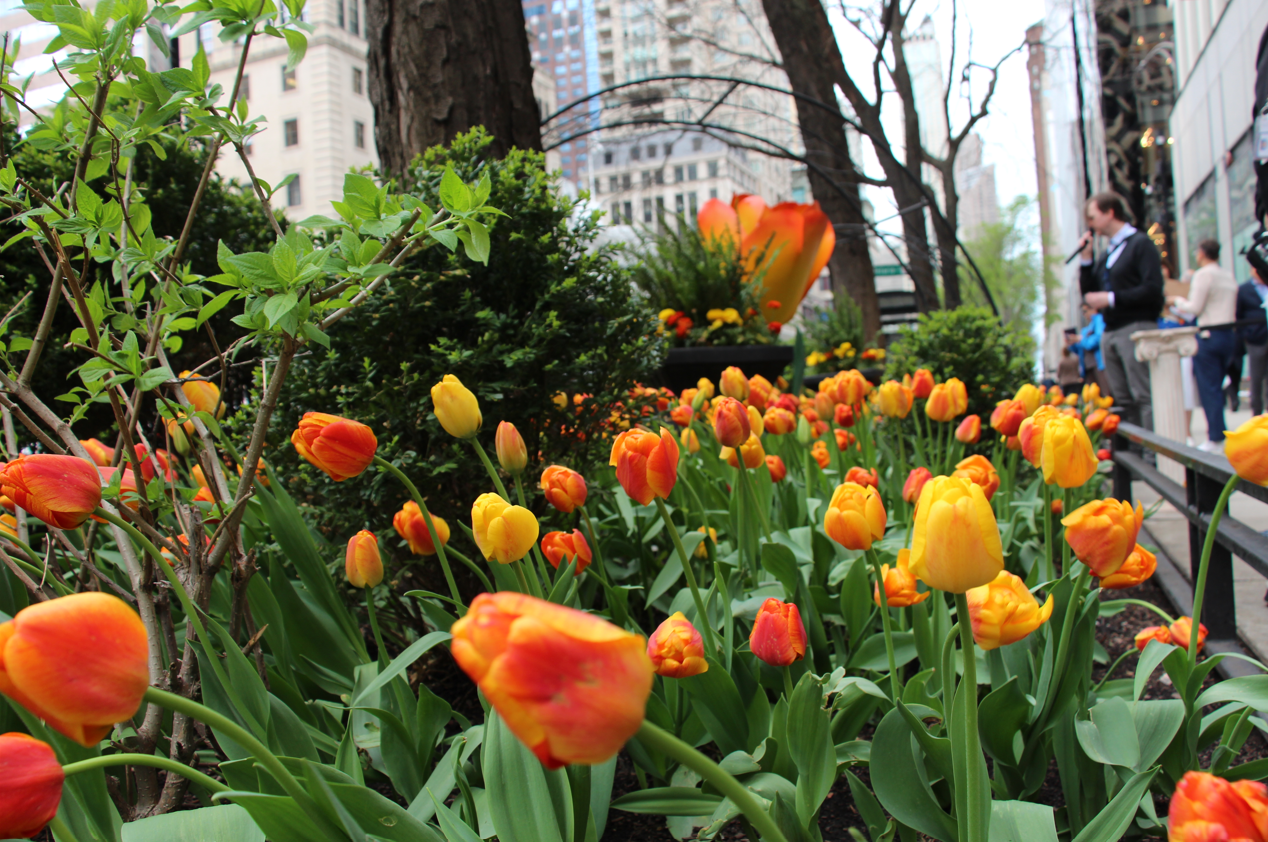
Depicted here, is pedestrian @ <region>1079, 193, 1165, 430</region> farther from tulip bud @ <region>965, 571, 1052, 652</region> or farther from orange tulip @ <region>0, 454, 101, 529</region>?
orange tulip @ <region>0, 454, 101, 529</region>

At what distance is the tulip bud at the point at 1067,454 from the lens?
43.7 inches

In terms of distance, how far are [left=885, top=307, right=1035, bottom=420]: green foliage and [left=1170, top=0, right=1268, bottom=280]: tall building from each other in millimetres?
9440

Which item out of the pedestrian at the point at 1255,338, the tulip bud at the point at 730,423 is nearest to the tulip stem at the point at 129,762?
the tulip bud at the point at 730,423

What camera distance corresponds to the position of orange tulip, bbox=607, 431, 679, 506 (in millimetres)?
1179

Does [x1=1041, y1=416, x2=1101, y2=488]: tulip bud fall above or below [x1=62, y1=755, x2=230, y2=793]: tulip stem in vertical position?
above

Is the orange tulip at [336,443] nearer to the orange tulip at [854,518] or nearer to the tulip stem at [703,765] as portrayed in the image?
the orange tulip at [854,518]

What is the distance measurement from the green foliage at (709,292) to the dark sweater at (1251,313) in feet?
18.2

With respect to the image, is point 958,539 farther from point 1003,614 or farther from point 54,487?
point 54,487

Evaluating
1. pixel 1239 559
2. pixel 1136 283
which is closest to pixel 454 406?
pixel 1239 559

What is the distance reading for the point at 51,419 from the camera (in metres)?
1.33

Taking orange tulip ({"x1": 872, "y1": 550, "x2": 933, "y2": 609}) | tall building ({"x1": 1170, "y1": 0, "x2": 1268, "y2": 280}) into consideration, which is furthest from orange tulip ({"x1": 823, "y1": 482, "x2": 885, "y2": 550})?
tall building ({"x1": 1170, "y1": 0, "x2": 1268, "y2": 280})

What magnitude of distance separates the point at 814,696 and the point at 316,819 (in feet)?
1.95

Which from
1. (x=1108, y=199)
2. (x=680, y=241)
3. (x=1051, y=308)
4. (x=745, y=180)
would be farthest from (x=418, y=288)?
(x=745, y=180)

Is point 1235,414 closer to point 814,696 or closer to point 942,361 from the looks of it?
point 942,361
